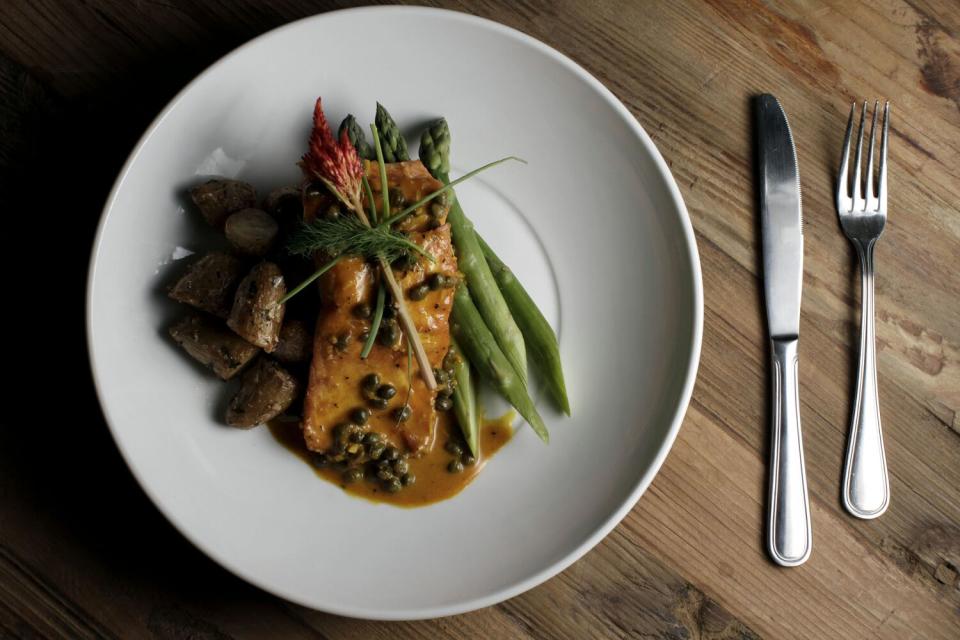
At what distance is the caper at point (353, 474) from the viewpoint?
3107 mm

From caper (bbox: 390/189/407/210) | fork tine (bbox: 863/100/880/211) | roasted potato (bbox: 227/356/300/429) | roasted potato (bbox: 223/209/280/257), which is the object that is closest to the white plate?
roasted potato (bbox: 227/356/300/429)

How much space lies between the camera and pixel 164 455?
9.84ft

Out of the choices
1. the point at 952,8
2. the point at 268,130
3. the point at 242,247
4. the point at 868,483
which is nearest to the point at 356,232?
the point at 242,247

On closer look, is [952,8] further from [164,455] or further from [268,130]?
[164,455]

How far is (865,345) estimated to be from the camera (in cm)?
345

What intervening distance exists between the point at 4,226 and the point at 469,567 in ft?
8.49

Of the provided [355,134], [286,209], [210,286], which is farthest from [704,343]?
[210,286]

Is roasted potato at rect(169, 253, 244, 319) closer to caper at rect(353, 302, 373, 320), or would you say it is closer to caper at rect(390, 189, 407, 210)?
caper at rect(353, 302, 373, 320)

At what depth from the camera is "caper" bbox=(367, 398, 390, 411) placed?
2.96 meters

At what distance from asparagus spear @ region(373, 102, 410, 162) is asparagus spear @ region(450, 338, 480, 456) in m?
0.86

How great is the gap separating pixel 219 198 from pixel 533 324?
4.81 ft

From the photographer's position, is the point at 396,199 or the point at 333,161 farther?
the point at 396,199

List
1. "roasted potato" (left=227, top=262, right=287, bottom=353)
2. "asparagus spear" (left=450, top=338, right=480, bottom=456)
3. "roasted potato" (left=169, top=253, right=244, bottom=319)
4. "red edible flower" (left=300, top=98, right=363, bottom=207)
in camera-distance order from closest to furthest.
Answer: "red edible flower" (left=300, top=98, right=363, bottom=207), "roasted potato" (left=227, top=262, right=287, bottom=353), "roasted potato" (left=169, top=253, right=244, bottom=319), "asparagus spear" (left=450, top=338, right=480, bottom=456)

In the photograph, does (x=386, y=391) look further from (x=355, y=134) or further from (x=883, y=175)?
(x=883, y=175)
